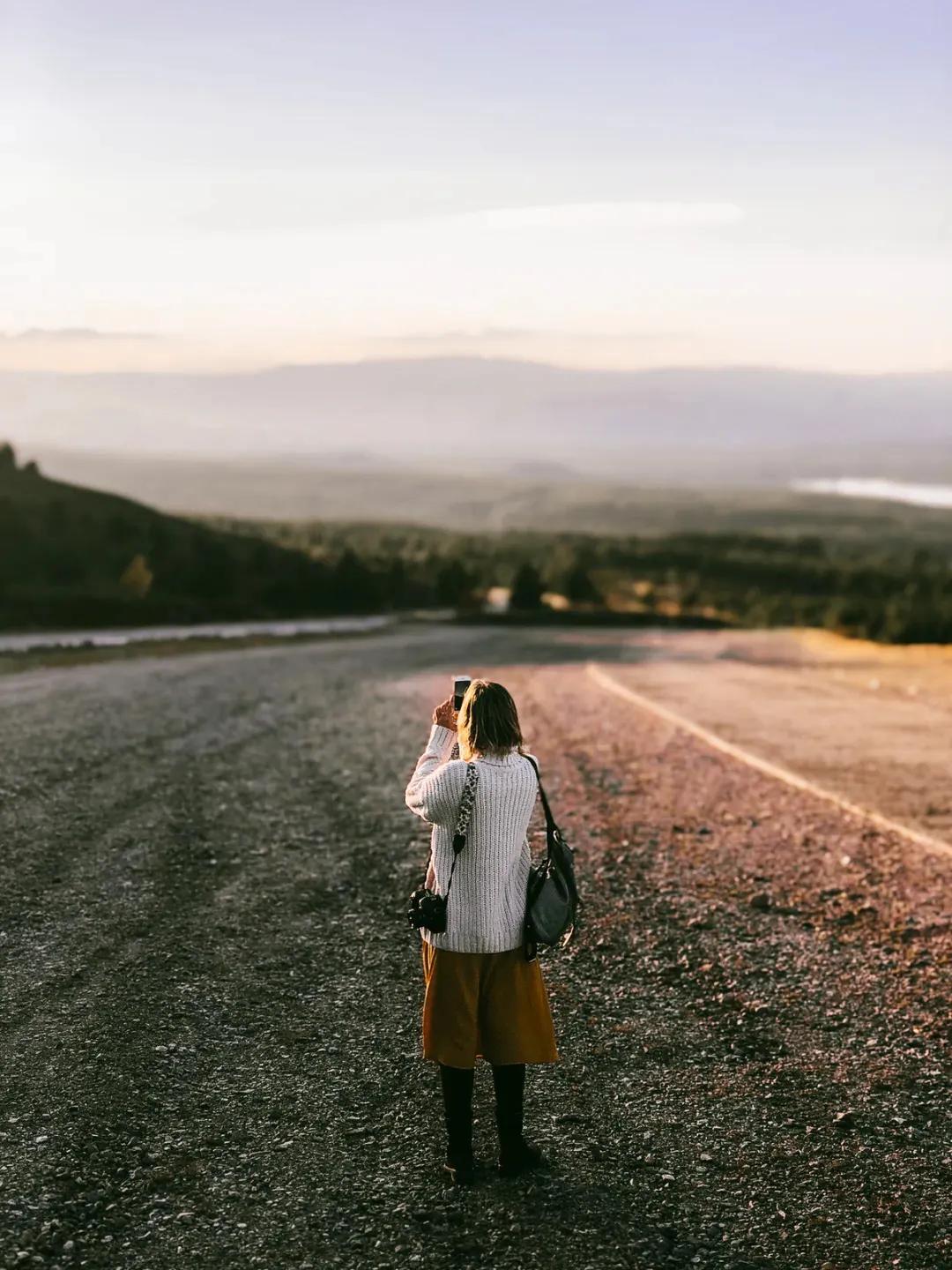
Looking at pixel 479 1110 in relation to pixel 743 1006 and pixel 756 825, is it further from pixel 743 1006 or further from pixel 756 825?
pixel 756 825

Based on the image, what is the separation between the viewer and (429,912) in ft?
17.2

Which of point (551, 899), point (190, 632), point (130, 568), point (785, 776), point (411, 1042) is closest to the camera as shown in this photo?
Answer: point (551, 899)

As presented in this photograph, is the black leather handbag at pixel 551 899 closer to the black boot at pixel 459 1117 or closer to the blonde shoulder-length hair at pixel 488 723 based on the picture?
the blonde shoulder-length hair at pixel 488 723

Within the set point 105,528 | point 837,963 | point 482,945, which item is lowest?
point 837,963

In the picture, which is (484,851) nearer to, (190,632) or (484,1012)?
(484,1012)

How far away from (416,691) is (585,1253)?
20455 millimetres

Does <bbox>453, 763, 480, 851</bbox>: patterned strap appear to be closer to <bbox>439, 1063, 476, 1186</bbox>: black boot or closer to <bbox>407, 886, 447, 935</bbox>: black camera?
<bbox>407, 886, 447, 935</bbox>: black camera

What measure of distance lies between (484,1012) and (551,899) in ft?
1.88

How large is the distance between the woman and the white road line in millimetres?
7153

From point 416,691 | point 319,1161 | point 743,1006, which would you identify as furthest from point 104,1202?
point 416,691

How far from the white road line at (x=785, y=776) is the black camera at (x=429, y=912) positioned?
24.3ft

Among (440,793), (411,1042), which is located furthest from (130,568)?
(440,793)

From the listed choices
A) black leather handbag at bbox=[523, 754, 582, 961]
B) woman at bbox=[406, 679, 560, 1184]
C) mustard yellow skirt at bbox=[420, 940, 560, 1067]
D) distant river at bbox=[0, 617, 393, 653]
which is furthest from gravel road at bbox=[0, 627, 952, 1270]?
distant river at bbox=[0, 617, 393, 653]

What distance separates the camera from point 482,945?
207 inches
